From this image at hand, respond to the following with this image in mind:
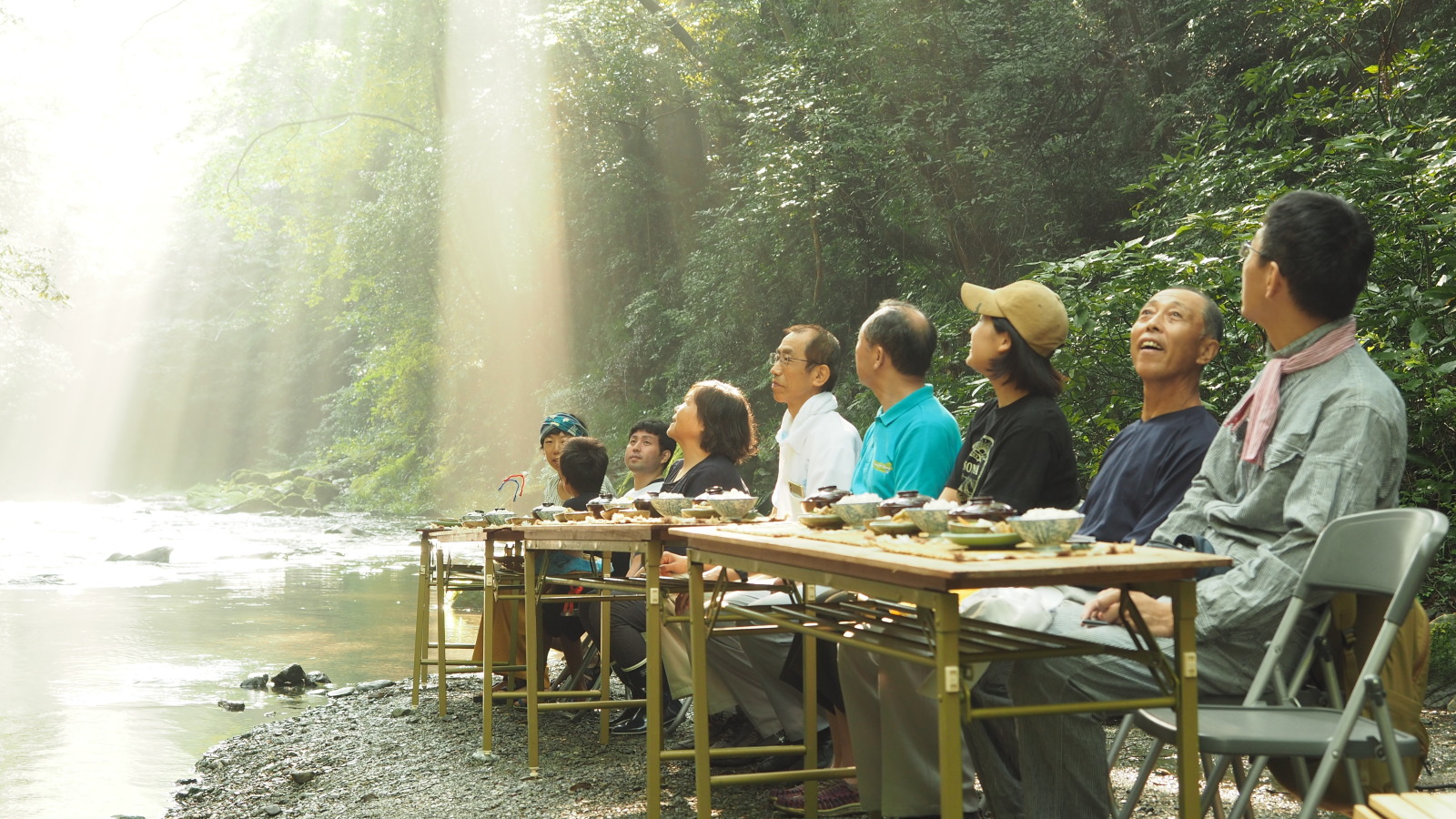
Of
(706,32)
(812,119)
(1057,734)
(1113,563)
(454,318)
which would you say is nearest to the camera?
(1113,563)

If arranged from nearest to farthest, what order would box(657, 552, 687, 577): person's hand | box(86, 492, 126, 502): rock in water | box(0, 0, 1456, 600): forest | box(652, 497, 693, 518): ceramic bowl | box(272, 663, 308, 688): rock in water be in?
1. box(652, 497, 693, 518): ceramic bowl
2. box(657, 552, 687, 577): person's hand
3. box(0, 0, 1456, 600): forest
4. box(272, 663, 308, 688): rock in water
5. box(86, 492, 126, 502): rock in water

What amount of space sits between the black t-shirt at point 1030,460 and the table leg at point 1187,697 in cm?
103

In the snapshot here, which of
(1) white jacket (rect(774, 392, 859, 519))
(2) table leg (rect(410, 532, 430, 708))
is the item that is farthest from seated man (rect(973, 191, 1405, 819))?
(2) table leg (rect(410, 532, 430, 708))

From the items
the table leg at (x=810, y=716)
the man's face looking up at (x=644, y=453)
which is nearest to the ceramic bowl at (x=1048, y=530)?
the table leg at (x=810, y=716)

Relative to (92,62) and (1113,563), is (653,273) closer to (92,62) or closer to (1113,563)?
(92,62)

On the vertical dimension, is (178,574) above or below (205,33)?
below

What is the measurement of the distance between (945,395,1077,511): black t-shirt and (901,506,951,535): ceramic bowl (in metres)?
0.79

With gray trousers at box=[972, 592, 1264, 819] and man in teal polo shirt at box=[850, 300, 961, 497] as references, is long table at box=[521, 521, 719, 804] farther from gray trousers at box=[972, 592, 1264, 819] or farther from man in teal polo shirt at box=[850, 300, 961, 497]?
gray trousers at box=[972, 592, 1264, 819]

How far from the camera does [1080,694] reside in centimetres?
248

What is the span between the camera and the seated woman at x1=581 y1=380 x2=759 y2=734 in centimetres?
459

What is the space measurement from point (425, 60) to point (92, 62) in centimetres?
618

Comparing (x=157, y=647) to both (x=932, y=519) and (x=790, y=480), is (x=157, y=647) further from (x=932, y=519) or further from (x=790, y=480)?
(x=932, y=519)

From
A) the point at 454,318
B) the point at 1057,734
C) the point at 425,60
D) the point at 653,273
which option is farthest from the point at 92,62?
the point at 1057,734

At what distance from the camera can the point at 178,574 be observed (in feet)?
44.1
